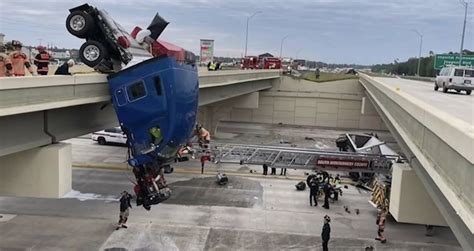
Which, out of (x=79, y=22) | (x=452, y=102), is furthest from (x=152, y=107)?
(x=452, y=102)

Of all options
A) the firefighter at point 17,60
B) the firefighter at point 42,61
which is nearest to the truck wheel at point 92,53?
the firefighter at point 42,61

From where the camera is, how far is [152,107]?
12156 millimetres

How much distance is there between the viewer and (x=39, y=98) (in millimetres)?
9367

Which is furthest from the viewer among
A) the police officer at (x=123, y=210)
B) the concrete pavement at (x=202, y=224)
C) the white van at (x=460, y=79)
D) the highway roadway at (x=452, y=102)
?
the white van at (x=460, y=79)

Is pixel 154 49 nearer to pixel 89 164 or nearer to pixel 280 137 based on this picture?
pixel 89 164

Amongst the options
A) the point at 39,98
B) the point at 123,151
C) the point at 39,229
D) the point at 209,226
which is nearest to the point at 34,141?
the point at 39,98

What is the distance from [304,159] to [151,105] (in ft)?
34.1

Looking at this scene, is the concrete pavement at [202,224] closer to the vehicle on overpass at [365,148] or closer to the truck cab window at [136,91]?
the vehicle on overpass at [365,148]

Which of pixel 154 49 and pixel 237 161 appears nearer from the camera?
pixel 154 49

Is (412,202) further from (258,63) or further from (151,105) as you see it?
(258,63)

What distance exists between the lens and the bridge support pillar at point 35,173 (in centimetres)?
1048

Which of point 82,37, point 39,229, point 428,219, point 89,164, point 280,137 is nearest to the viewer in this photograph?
point 428,219

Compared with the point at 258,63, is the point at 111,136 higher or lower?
lower

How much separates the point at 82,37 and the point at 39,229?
631 cm
